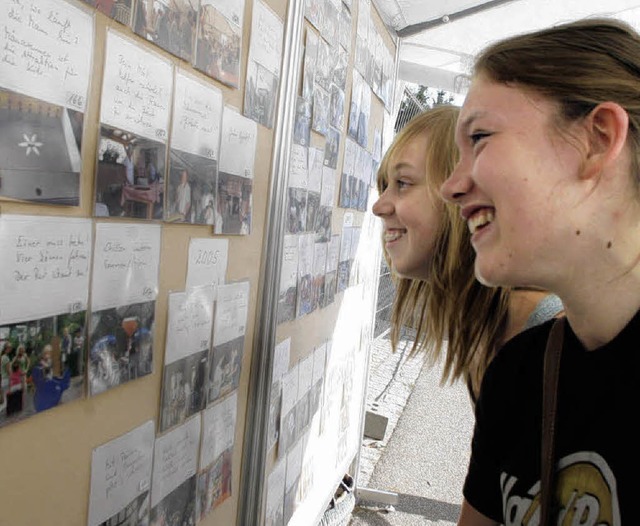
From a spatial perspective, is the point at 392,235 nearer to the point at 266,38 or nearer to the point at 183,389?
the point at 266,38

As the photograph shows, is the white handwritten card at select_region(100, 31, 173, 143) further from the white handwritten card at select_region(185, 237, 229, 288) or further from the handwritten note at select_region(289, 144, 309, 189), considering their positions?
the handwritten note at select_region(289, 144, 309, 189)

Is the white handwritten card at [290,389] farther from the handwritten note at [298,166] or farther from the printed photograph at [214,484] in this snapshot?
the handwritten note at [298,166]

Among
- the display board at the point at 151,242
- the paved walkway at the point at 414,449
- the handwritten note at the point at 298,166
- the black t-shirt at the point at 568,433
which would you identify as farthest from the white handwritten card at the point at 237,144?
the paved walkway at the point at 414,449

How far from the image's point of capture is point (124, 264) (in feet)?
3.25

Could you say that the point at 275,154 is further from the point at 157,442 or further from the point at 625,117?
the point at 625,117

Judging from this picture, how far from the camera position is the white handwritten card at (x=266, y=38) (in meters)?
1.35

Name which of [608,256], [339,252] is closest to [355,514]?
[339,252]

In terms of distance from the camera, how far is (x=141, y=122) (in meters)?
0.98

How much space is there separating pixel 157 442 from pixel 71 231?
52cm

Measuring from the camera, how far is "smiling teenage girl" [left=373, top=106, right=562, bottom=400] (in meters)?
1.45

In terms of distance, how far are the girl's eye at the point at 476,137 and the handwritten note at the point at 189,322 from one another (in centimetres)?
63

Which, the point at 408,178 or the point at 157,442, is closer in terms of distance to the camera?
the point at 157,442

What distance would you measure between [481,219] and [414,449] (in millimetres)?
3686

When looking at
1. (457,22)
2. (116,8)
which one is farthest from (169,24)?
(457,22)
